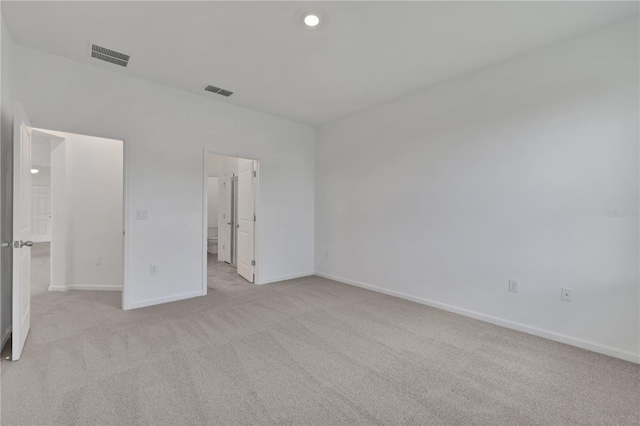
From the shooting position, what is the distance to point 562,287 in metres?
2.61

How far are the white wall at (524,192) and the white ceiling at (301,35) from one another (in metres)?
0.30

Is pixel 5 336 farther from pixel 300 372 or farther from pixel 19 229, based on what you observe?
pixel 300 372

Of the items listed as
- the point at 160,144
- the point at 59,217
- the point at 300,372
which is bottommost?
the point at 300,372

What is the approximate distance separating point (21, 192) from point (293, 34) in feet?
8.45

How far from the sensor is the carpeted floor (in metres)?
1.67

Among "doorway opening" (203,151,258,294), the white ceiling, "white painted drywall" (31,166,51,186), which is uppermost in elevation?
the white ceiling

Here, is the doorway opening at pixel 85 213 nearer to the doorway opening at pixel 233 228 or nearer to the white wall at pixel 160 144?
the white wall at pixel 160 144

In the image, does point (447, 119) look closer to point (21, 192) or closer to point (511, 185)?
point (511, 185)

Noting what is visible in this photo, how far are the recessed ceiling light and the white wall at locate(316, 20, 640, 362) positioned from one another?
186cm

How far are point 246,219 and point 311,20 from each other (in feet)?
10.7

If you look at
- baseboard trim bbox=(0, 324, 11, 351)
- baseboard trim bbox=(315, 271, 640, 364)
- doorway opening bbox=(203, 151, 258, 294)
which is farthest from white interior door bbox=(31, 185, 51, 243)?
baseboard trim bbox=(315, 271, 640, 364)

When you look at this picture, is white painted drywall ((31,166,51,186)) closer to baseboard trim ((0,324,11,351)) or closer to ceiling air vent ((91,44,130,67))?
ceiling air vent ((91,44,130,67))

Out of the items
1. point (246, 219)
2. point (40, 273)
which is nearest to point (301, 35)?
point (246, 219)

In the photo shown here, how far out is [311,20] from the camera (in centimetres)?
233
